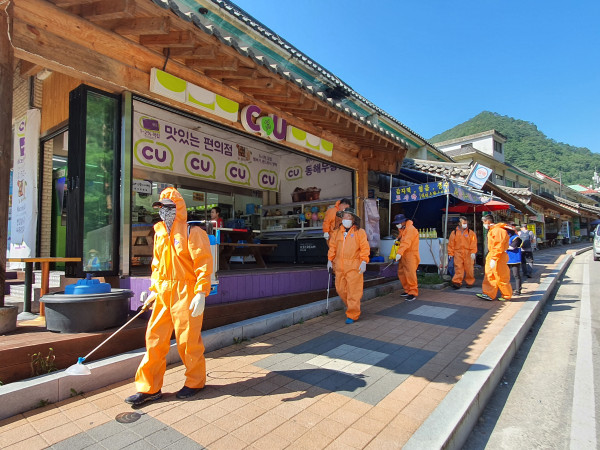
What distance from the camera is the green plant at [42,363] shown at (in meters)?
2.96

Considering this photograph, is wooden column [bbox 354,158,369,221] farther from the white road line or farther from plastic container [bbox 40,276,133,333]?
plastic container [bbox 40,276,133,333]

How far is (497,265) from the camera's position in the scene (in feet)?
23.2

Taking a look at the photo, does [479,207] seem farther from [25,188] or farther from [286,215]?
[25,188]

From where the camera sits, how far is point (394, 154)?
9.25 meters

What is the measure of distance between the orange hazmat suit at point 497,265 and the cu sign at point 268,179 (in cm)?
589

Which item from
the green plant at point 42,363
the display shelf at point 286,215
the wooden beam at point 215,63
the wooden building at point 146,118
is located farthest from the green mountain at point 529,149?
the green plant at point 42,363

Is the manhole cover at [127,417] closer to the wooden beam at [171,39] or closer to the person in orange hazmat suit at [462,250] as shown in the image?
the wooden beam at [171,39]

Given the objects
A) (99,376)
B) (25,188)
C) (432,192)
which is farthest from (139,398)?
(432,192)

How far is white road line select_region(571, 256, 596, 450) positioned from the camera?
260cm

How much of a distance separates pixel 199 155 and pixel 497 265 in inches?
275

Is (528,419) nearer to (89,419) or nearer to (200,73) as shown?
(89,419)

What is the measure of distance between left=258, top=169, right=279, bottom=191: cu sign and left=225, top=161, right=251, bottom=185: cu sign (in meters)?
0.54

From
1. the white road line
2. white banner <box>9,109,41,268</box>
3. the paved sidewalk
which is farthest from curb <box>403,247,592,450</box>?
white banner <box>9,109,41,268</box>

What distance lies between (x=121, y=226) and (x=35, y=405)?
220cm
